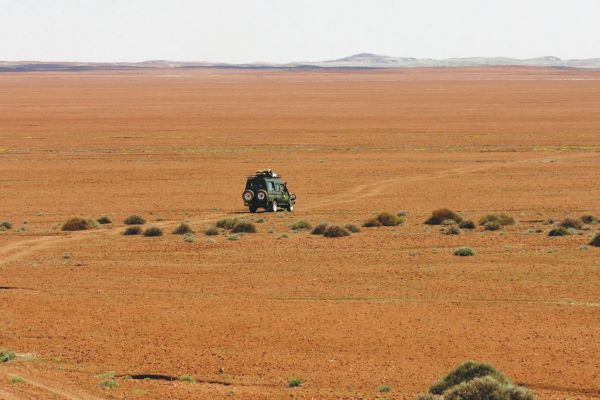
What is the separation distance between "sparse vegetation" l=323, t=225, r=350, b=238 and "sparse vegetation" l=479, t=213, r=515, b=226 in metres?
5.67

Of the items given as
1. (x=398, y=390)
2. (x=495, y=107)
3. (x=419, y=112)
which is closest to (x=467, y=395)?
(x=398, y=390)

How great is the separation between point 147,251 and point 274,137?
169 ft

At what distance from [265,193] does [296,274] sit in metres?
14.4

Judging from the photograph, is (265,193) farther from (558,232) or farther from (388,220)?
(558,232)

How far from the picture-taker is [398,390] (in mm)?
17766

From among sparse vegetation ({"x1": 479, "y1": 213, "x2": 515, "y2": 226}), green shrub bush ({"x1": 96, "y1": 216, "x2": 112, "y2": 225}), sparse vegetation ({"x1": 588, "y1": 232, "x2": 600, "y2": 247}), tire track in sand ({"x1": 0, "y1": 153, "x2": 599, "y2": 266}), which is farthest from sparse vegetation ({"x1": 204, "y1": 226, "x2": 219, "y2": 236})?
sparse vegetation ({"x1": 588, "y1": 232, "x2": 600, "y2": 247})

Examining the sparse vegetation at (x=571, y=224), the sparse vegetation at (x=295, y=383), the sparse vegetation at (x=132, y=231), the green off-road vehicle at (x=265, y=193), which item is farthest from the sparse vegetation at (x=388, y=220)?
the sparse vegetation at (x=295, y=383)

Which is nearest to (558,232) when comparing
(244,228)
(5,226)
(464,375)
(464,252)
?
(464,252)

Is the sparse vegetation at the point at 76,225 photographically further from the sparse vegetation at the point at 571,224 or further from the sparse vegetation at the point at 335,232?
the sparse vegetation at the point at 571,224

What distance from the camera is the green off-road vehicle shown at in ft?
145

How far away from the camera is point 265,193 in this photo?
44406mm

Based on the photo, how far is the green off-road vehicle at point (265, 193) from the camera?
44062 mm

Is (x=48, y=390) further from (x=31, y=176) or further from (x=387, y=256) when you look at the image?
(x=31, y=176)

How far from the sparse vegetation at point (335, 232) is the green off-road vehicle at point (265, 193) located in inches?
261
